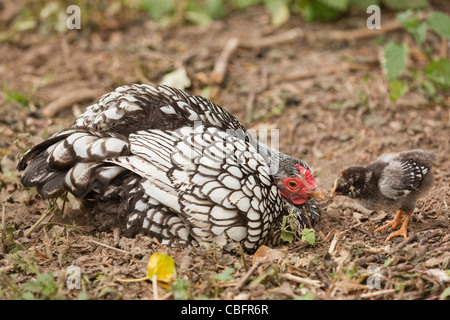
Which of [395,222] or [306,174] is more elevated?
[306,174]

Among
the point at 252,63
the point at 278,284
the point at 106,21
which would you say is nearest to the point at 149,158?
the point at 278,284

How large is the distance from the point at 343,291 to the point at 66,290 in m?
1.55

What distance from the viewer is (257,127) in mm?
Result: 5574

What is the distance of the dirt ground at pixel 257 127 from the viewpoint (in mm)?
3129

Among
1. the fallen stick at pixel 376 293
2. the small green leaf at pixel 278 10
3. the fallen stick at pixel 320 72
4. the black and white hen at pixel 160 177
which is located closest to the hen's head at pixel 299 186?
the black and white hen at pixel 160 177

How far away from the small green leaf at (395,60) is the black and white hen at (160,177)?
2.25m

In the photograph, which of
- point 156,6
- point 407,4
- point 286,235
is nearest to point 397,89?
point 407,4

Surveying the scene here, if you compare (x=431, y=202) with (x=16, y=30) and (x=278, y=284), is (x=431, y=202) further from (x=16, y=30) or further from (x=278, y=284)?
(x=16, y=30)

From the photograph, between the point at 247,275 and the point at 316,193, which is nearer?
the point at 247,275

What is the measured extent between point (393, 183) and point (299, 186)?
638 millimetres

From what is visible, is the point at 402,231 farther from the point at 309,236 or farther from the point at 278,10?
the point at 278,10

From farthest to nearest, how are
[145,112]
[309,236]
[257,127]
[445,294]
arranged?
[257,127] < [145,112] < [309,236] < [445,294]

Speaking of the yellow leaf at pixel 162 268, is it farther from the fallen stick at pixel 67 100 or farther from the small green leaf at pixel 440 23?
the small green leaf at pixel 440 23

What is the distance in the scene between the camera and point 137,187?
348 centimetres
